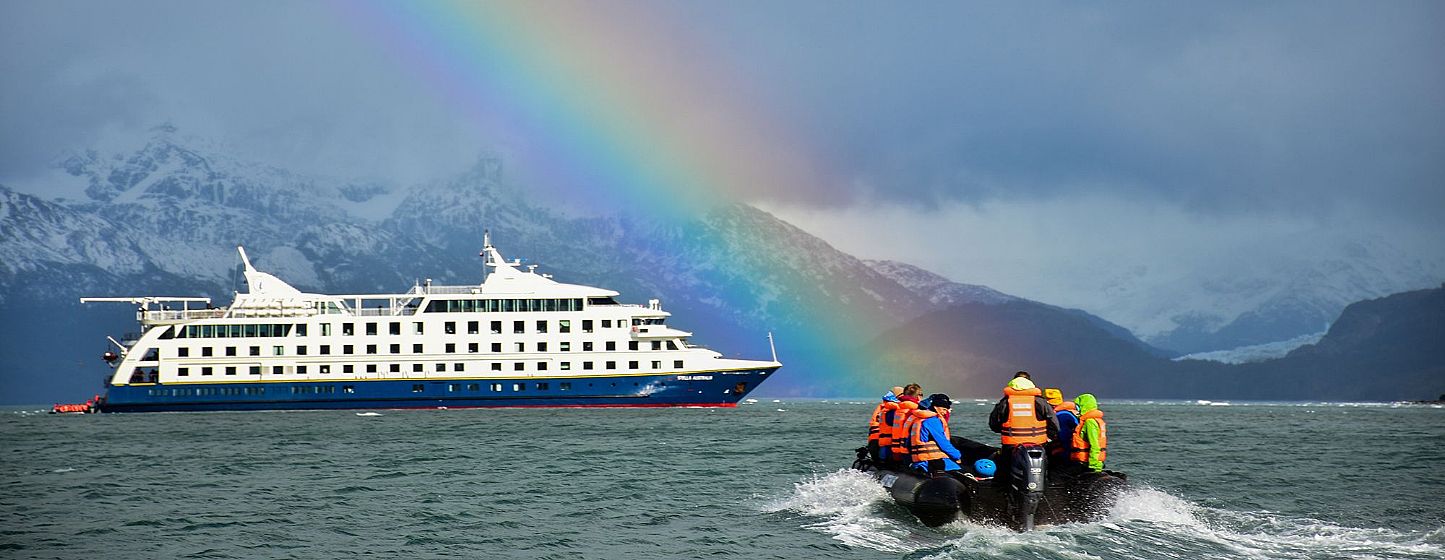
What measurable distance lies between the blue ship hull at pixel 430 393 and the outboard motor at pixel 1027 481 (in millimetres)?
73929

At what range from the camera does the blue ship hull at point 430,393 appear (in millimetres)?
100688

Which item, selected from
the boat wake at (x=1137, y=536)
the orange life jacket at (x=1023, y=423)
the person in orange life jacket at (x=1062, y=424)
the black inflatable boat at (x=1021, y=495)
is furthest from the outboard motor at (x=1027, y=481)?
the person in orange life jacket at (x=1062, y=424)

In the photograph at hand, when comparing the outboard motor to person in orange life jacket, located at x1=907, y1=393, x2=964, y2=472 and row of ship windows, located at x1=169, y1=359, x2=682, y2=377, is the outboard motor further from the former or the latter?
row of ship windows, located at x1=169, y1=359, x2=682, y2=377

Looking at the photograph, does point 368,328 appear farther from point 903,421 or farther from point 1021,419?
point 1021,419

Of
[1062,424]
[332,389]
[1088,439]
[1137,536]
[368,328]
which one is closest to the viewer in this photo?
[1137,536]

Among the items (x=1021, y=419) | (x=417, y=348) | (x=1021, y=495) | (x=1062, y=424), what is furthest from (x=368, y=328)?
(x=1021, y=495)

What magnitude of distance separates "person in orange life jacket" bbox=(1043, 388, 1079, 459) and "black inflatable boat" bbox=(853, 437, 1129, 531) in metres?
0.38

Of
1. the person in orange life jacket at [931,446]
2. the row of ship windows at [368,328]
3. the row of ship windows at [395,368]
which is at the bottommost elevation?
the person in orange life jacket at [931,446]

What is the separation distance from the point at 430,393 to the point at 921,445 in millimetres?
75535

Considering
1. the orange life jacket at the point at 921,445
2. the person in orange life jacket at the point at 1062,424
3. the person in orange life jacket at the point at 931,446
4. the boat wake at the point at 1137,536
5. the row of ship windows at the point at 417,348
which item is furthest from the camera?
the row of ship windows at the point at 417,348

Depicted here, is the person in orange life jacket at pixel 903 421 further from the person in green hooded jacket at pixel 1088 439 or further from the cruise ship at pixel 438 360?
the cruise ship at pixel 438 360

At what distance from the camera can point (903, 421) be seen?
3119 centimetres

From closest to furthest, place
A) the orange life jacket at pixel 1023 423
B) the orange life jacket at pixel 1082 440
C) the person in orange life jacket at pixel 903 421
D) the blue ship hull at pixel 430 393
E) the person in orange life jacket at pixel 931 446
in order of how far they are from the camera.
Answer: the orange life jacket at pixel 1023 423 → the orange life jacket at pixel 1082 440 → the person in orange life jacket at pixel 931 446 → the person in orange life jacket at pixel 903 421 → the blue ship hull at pixel 430 393

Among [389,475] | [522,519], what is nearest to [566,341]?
[389,475]
